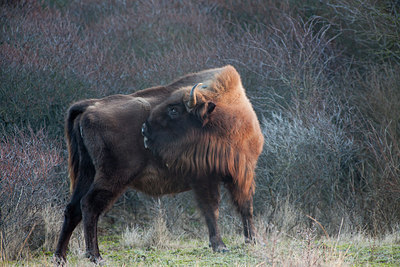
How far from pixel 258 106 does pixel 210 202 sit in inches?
191

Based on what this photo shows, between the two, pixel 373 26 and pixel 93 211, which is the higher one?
pixel 373 26

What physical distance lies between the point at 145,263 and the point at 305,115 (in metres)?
4.83

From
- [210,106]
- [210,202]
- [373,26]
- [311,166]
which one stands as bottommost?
[311,166]

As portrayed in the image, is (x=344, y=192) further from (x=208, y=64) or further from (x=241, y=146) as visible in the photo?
(x=208, y=64)

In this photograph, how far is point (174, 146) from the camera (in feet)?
20.9

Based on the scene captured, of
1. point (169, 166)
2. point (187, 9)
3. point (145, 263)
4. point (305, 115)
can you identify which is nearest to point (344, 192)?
point (305, 115)

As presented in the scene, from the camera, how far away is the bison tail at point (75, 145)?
624 centimetres

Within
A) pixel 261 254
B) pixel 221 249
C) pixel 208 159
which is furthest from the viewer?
pixel 208 159

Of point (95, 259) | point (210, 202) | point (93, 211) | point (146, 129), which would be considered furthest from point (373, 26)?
point (95, 259)

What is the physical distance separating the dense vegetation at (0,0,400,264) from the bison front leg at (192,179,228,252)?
60 cm

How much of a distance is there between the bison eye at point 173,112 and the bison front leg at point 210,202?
3.11 feet

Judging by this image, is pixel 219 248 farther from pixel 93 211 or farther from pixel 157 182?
pixel 93 211

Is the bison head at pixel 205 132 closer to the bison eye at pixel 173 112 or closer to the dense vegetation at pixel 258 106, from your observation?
the bison eye at pixel 173 112

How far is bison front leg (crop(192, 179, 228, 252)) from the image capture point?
6.10 metres
